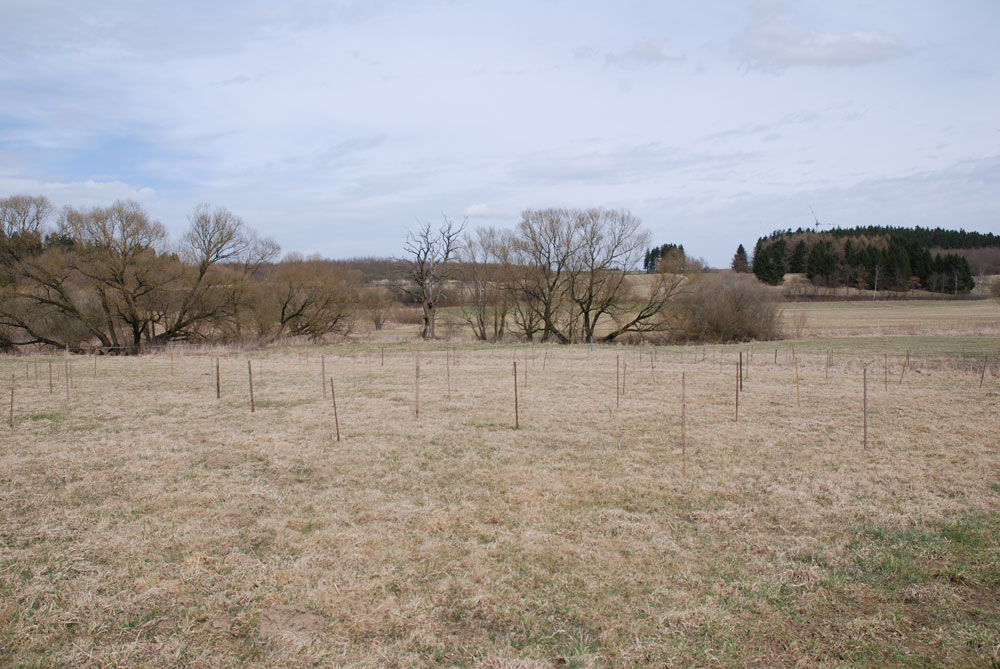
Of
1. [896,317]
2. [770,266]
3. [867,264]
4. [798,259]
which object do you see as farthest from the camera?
[798,259]

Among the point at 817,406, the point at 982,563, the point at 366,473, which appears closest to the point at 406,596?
A: the point at 366,473

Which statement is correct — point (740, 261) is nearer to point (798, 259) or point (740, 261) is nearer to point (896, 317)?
point (798, 259)

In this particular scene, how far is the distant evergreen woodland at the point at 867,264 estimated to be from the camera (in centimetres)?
7119

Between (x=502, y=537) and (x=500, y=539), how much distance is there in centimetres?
4

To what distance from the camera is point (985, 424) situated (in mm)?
10266

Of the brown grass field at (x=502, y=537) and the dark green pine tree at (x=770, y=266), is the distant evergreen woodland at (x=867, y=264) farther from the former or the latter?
the brown grass field at (x=502, y=537)

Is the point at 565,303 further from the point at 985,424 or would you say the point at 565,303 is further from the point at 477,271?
the point at 985,424

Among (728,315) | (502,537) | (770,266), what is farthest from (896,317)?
(502,537)

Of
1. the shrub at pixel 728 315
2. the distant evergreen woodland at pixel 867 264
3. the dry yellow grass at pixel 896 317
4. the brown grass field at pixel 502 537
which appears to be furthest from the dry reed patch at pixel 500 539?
the distant evergreen woodland at pixel 867 264

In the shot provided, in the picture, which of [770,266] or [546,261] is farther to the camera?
[770,266]

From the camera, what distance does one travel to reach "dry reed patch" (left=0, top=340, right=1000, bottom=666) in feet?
13.3

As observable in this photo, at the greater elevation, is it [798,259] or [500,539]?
[798,259]

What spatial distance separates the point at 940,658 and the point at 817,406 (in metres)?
9.32

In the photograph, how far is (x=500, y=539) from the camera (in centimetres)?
561
